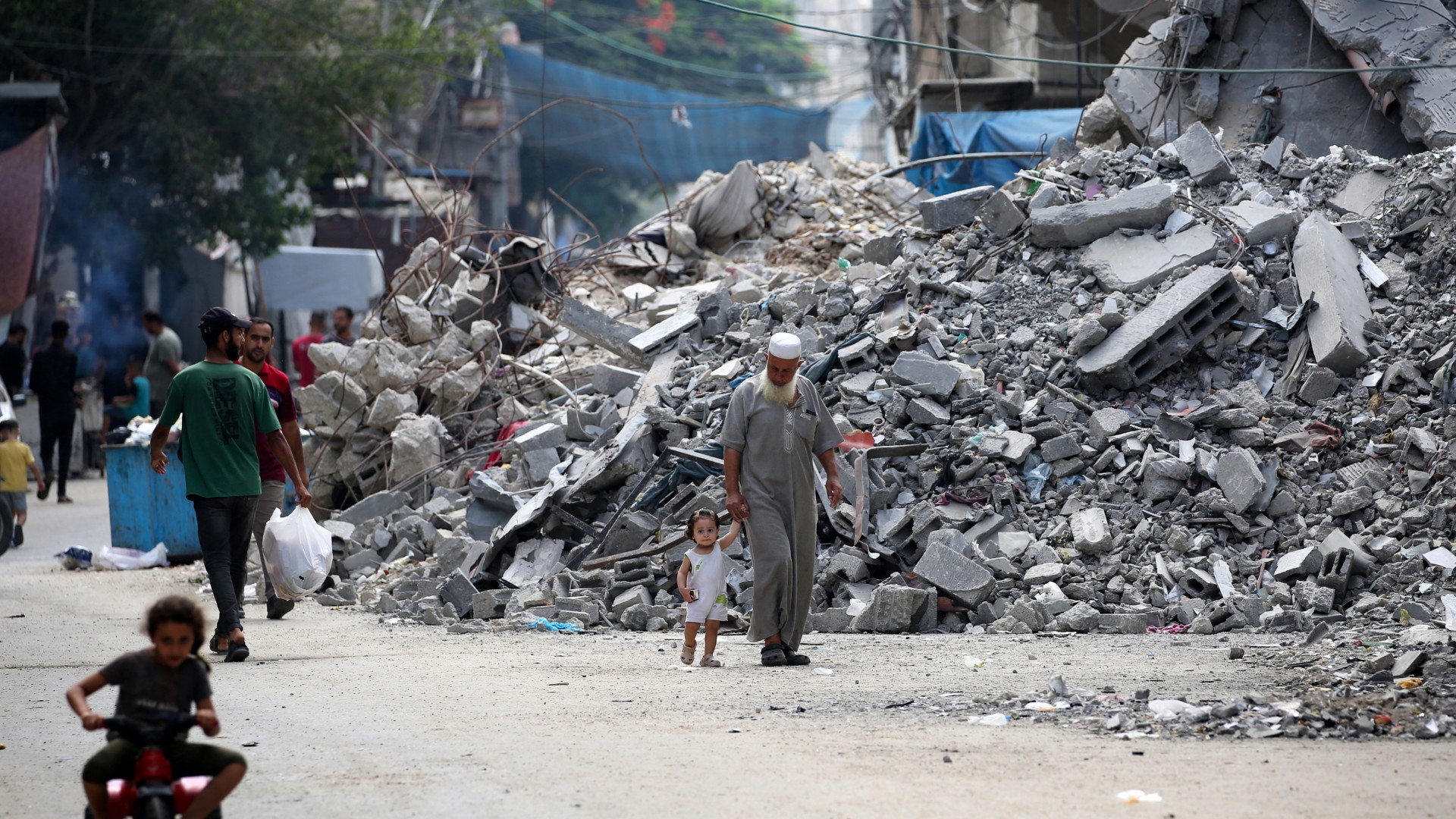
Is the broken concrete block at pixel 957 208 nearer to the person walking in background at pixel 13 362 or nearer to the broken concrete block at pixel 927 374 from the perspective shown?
the broken concrete block at pixel 927 374

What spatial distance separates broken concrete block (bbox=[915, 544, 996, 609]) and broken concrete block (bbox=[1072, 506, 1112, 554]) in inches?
24.4

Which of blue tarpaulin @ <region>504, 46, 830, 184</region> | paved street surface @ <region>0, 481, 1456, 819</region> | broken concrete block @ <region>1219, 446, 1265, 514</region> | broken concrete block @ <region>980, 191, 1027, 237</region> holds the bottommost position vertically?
paved street surface @ <region>0, 481, 1456, 819</region>

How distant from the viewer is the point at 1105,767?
3.90m

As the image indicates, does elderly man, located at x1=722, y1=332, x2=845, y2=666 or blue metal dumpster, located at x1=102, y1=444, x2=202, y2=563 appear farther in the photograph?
blue metal dumpster, located at x1=102, y1=444, x2=202, y2=563

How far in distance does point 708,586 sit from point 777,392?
0.94 metres

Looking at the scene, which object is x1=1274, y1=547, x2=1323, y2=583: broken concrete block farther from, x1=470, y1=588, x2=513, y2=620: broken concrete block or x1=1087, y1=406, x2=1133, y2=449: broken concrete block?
x1=470, y1=588, x2=513, y2=620: broken concrete block

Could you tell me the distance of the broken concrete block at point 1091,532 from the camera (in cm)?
739

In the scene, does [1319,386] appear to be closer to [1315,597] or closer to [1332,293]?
[1332,293]

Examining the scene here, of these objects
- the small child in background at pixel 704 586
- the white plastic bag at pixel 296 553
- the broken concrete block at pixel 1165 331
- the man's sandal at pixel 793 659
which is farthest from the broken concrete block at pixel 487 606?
the broken concrete block at pixel 1165 331

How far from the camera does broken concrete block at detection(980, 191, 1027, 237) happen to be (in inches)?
393

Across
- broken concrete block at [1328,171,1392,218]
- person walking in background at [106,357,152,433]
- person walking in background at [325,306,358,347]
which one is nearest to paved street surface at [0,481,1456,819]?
broken concrete block at [1328,171,1392,218]

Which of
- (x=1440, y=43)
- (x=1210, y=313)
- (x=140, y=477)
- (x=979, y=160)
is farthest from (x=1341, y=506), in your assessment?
(x=979, y=160)

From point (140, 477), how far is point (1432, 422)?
8745 mm

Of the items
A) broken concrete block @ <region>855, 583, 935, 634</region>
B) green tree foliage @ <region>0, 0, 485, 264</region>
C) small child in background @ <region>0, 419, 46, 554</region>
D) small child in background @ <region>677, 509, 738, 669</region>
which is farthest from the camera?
green tree foliage @ <region>0, 0, 485, 264</region>
